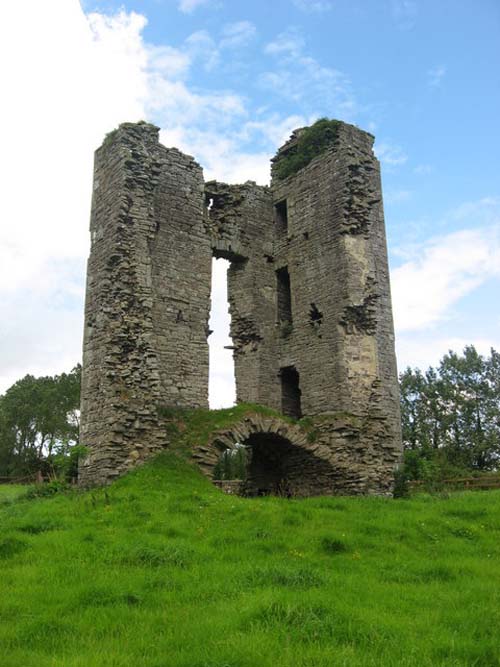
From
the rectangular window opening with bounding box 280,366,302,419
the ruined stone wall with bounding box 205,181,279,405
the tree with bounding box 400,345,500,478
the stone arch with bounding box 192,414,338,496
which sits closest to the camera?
the stone arch with bounding box 192,414,338,496

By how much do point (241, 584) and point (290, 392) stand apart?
39.5 ft

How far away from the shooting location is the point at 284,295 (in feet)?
63.1

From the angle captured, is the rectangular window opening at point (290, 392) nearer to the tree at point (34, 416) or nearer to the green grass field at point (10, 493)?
the green grass field at point (10, 493)

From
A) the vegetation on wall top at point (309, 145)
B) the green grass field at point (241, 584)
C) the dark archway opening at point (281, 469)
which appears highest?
the vegetation on wall top at point (309, 145)

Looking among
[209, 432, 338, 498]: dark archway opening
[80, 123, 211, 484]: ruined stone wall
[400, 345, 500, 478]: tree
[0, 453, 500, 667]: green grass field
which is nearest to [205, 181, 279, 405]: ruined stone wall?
[80, 123, 211, 484]: ruined stone wall

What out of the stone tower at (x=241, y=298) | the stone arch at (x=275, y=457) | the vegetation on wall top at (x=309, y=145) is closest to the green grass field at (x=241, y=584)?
the stone arch at (x=275, y=457)

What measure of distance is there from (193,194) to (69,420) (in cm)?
3601

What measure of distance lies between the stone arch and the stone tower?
32cm

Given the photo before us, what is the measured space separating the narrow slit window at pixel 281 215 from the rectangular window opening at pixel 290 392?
4.48 meters

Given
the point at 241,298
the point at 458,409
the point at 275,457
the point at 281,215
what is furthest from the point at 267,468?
the point at 458,409

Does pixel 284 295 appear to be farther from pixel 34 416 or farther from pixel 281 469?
pixel 34 416

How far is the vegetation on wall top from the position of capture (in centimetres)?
1895

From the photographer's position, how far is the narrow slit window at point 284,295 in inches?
747

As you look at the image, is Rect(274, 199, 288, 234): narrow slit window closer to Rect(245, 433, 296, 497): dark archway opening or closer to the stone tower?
the stone tower
